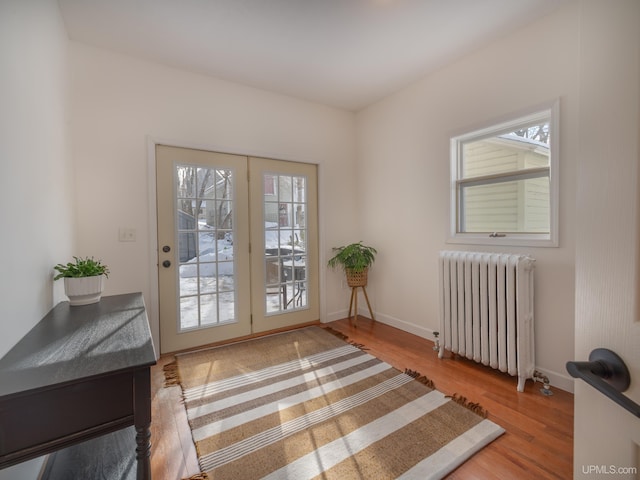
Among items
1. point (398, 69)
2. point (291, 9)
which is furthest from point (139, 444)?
point (398, 69)

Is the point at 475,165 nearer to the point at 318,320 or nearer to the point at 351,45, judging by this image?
the point at 351,45

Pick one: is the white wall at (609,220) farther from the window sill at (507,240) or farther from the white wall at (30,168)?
the window sill at (507,240)

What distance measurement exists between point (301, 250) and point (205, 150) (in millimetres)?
1483

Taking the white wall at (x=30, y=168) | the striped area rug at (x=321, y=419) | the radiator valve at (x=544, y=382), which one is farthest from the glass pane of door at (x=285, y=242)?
the radiator valve at (x=544, y=382)

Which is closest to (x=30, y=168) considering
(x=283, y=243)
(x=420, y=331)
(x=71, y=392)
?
(x=71, y=392)

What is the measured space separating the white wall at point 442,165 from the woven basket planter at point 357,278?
22 cm

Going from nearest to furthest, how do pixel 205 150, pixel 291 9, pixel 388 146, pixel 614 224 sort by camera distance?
pixel 614 224
pixel 291 9
pixel 205 150
pixel 388 146

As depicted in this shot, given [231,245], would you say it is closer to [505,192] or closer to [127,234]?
[127,234]

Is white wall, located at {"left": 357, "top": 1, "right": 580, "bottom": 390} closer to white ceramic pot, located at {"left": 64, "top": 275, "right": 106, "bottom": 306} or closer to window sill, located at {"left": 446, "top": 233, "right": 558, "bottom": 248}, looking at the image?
window sill, located at {"left": 446, "top": 233, "right": 558, "bottom": 248}

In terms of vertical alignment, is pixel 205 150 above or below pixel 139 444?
above

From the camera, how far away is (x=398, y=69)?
2754 millimetres

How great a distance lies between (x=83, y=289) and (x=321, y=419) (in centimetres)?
159

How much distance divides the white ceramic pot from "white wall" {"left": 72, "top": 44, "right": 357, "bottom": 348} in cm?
83

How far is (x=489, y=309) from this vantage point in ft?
7.30
